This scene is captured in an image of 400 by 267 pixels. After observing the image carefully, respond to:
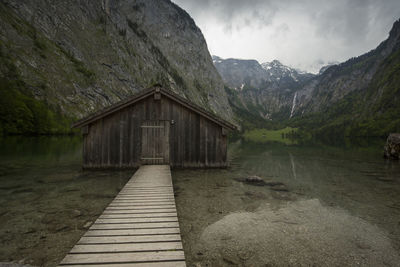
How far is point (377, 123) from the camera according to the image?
102438mm

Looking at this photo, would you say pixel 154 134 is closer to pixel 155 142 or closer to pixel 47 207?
pixel 155 142

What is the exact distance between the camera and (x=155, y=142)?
1384cm

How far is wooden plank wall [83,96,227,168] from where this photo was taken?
13.3m

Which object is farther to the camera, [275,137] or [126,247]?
[275,137]

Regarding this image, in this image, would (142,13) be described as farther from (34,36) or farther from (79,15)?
(34,36)

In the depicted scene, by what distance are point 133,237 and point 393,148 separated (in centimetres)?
2946

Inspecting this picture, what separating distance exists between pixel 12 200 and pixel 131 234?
286 inches

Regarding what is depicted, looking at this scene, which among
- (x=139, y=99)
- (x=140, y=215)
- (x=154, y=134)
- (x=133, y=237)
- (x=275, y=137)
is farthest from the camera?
(x=275, y=137)

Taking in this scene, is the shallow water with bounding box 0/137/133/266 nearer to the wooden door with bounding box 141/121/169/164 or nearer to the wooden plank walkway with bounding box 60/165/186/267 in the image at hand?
the wooden plank walkway with bounding box 60/165/186/267

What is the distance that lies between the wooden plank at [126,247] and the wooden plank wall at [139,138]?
1008 cm

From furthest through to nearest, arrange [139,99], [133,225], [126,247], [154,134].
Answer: [154,134], [139,99], [133,225], [126,247]

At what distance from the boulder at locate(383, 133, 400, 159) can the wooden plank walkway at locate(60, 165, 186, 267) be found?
27.4 m

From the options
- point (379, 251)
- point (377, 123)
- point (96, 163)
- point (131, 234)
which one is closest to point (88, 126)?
point (96, 163)

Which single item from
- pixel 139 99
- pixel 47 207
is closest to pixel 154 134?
pixel 139 99
